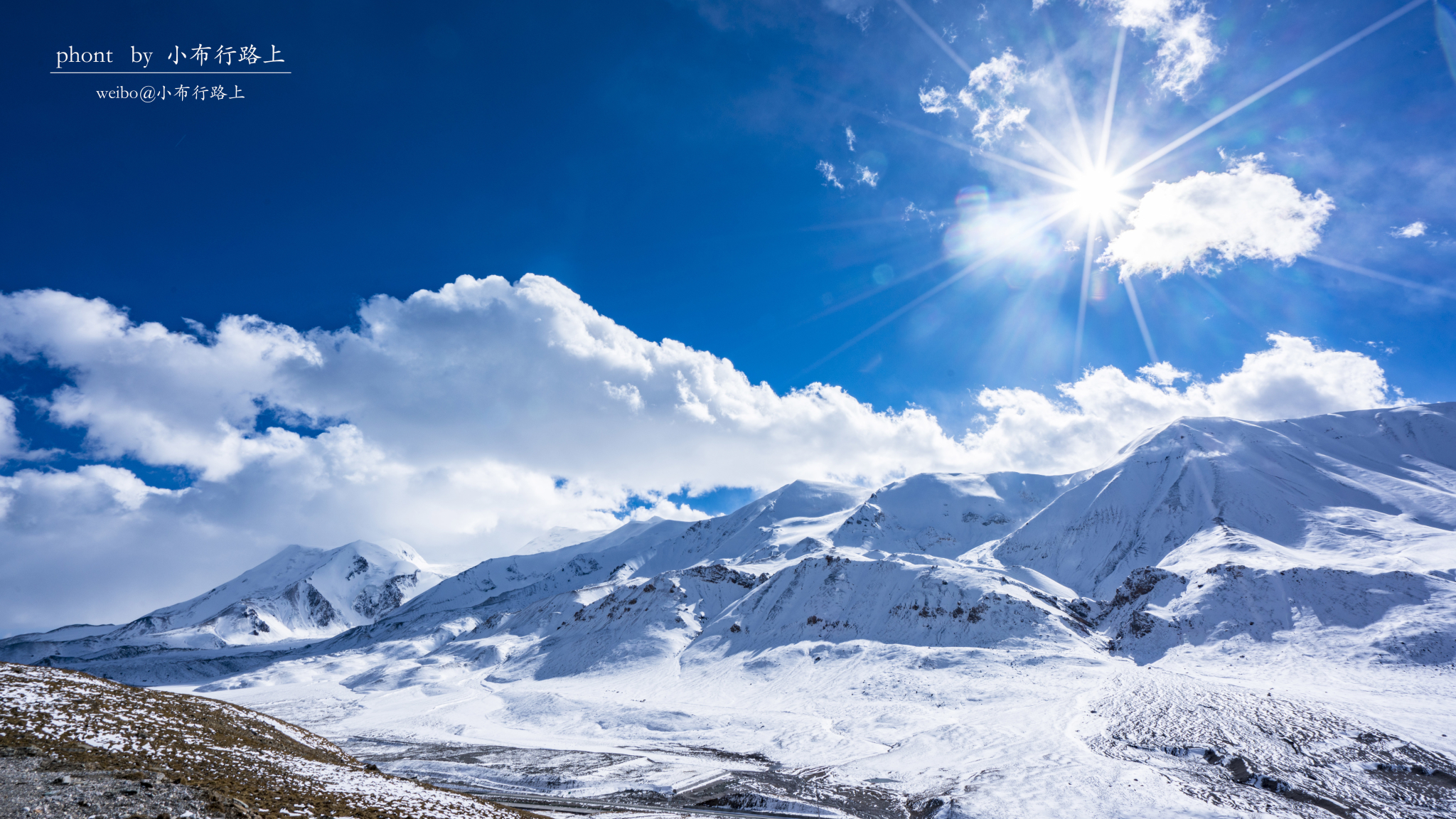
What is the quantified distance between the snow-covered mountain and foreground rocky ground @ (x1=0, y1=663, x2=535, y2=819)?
91.7 feet

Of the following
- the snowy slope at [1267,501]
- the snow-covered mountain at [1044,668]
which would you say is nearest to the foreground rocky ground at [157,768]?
the snow-covered mountain at [1044,668]

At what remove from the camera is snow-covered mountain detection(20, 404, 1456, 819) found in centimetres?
4528

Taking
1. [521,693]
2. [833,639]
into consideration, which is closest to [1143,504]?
[833,639]

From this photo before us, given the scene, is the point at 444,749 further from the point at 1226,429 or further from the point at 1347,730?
the point at 1226,429

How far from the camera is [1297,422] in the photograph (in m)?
180

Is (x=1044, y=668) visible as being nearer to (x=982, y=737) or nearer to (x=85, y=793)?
(x=982, y=737)

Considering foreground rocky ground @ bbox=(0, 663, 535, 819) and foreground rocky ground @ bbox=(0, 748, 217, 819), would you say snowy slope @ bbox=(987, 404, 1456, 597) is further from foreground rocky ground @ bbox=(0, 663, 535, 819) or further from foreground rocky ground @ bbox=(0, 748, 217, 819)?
foreground rocky ground @ bbox=(0, 748, 217, 819)

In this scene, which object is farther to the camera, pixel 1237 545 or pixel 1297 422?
pixel 1297 422

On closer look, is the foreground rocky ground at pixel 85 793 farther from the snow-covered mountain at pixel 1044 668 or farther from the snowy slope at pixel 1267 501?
the snowy slope at pixel 1267 501

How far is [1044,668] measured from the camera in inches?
3514

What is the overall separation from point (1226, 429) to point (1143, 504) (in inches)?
1784

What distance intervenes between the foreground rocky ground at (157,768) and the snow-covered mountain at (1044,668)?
27950mm

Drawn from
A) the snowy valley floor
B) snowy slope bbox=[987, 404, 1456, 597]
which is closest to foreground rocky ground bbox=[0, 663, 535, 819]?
the snowy valley floor

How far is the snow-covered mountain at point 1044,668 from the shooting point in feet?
149
